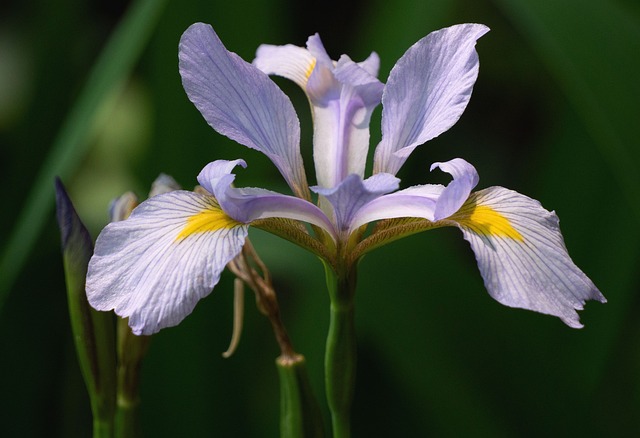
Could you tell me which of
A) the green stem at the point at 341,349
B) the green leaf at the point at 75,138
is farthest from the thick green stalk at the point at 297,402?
the green leaf at the point at 75,138

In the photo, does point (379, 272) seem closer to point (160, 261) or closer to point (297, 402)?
point (297, 402)

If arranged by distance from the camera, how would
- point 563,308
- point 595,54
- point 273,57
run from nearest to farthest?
point 563,308 → point 273,57 → point 595,54

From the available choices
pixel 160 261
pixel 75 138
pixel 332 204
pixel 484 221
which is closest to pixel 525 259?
pixel 484 221

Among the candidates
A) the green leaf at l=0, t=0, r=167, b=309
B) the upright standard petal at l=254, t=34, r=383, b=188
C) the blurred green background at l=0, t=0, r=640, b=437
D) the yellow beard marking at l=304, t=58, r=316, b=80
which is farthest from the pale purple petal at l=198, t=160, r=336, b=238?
the green leaf at l=0, t=0, r=167, b=309

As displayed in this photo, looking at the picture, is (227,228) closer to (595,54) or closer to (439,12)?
(595,54)

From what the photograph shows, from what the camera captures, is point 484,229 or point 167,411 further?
point 167,411

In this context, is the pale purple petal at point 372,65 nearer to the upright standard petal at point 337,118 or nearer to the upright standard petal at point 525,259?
the upright standard petal at point 337,118

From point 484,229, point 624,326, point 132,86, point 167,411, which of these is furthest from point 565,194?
point 132,86

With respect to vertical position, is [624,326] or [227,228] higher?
[227,228]
